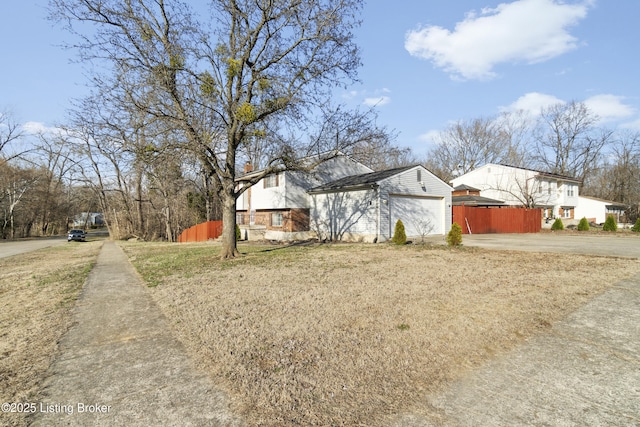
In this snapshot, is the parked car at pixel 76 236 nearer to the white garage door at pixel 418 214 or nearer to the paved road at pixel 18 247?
the paved road at pixel 18 247

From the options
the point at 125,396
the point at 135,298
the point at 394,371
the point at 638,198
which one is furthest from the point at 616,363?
the point at 638,198

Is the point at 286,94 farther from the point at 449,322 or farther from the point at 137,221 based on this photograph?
the point at 137,221

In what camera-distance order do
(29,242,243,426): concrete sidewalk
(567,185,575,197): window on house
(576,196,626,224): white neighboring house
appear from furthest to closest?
(576,196,626,224): white neighboring house < (567,185,575,197): window on house < (29,242,243,426): concrete sidewalk

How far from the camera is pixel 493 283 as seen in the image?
22.0 feet

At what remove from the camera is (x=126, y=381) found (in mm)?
3004

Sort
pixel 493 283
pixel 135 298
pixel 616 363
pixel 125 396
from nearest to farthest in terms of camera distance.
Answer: pixel 125 396
pixel 616 363
pixel 135 298
pixel 493 283

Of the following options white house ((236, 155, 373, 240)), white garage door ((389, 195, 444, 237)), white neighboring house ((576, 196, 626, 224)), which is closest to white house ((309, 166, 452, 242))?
Result: white garage door ((389, 195, 444, 237))

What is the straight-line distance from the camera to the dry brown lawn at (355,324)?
109 inches

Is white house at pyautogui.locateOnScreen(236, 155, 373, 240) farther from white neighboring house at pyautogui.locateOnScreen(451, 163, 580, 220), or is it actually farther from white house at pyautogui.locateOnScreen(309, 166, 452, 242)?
white neighboring house at pyautogui.locateOnScreen(451, 163, 580, 220)

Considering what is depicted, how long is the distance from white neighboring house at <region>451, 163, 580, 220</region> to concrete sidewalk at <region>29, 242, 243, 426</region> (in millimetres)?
34481

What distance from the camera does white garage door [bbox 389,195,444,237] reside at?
17.6 metres

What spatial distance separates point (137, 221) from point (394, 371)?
3449 centimetres

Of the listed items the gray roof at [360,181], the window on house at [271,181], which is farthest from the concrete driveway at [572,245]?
the window on house at [271,181]

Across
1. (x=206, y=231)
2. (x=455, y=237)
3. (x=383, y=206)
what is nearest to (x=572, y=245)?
(x=455, y=237)
